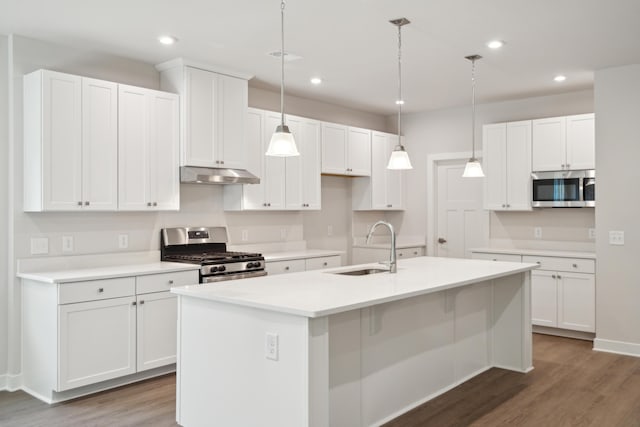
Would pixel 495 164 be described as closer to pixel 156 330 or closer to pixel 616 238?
pixel 616 238

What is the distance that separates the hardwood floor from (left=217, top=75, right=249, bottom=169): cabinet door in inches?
79.7

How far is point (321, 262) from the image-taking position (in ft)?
18.8

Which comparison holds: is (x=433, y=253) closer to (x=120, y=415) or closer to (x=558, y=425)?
(x=558, y=425)

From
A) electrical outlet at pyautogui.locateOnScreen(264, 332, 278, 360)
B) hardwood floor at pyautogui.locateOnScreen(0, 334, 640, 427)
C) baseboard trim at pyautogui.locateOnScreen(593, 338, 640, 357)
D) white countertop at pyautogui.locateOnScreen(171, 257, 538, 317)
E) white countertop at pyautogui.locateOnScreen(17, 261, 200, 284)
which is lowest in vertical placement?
hardwood floor at pyautogui.locateOnScreen(0, 334, 640, 427)

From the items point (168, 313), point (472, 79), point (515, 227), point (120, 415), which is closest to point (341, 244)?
point (515, 227)

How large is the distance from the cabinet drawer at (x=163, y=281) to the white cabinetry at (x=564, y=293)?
359 centimetres

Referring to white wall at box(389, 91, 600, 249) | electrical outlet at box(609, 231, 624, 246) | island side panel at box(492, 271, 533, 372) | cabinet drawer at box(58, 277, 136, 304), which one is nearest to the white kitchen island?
island side panel at box(492, 271, 533, 372)

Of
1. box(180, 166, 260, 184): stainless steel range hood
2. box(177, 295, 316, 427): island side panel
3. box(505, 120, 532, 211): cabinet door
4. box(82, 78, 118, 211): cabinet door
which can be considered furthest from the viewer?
box(505, 120, 532, 211): cabinet door

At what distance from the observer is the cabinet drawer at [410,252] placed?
6.79 meters

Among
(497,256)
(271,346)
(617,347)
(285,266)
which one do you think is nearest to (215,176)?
(285,266)

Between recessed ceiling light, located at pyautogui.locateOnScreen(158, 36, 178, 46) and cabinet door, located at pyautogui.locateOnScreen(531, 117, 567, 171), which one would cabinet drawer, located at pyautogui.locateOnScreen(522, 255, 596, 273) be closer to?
cabinet door, located at pyautogui.locateOnScreen(531, 117, 567, 171)

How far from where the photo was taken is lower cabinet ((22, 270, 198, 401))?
3660 mm

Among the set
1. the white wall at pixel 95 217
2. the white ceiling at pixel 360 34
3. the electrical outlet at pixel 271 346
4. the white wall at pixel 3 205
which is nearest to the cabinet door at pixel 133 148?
the white wall at pixel 95 217

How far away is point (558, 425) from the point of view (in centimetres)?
329
